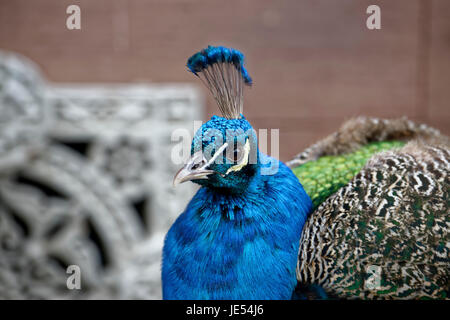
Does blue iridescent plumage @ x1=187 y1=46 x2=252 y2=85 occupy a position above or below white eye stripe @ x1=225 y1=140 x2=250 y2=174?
above

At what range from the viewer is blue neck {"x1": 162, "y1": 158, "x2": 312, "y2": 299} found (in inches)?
28.3

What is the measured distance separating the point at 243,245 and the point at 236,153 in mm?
162

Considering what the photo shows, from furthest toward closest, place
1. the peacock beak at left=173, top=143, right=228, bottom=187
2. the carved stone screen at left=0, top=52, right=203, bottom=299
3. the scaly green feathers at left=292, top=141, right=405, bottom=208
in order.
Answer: the carved stone screen at left=0, top=52, right=203, bottom=299
the scaly green feathers at left=292, top=141, right=405, bottom=208
the peacock beak at left=173, top=143, right=228, bottom=187

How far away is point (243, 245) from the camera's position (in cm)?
72

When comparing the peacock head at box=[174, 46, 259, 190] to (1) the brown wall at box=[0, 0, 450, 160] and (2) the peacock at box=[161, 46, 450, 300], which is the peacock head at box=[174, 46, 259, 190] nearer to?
(2) the peacock at box=[161, 46, 450, 300]

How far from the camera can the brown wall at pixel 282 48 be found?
1.65 m

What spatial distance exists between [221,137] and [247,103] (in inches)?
44.9

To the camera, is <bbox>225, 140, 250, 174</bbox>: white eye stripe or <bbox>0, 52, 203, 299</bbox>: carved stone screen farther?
<bbox>0, 52, 203, 299</bbox>: carved stone screen

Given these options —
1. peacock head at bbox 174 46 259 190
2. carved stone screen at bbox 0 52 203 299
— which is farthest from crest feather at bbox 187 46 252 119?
carved stone screen at bbox 0 52 203 299

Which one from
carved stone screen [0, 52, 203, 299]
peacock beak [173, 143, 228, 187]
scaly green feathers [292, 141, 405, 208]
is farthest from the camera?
carved stone screen [0, 52, 203, 299]

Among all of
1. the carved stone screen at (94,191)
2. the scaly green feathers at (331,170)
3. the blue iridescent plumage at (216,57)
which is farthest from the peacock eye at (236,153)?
the carved stone screen at (94,191)

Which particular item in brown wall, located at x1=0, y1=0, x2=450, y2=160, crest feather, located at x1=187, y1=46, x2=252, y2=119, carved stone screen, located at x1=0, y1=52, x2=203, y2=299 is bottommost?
carved stone screen, located at x1=0, y1=52, x2=203, y2=299

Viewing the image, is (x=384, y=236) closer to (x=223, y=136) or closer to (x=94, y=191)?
(x=223, y=136)

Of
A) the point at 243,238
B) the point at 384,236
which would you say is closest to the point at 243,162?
the point at 243,238
